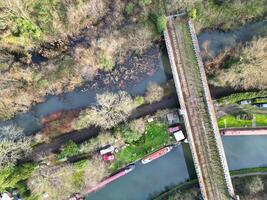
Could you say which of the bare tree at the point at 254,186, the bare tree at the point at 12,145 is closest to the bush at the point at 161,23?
the bare tree at the point at 12,145

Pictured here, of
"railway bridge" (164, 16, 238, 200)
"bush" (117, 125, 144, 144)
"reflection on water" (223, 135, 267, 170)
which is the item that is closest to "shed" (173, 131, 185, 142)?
"railway bridge" (164, 16, 238, 200)

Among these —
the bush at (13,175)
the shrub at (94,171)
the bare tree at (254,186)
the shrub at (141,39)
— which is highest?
the shrub at (141,39)

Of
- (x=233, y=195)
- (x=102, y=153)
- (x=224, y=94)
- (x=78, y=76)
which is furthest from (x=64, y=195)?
(x=224, y=94)

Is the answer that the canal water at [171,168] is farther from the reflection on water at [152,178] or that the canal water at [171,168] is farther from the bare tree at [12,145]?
the bare tree at [12,145]

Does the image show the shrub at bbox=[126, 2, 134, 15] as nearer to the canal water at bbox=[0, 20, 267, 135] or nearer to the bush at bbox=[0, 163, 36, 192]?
the canal water at bbox=[0, 20, 267, 135]

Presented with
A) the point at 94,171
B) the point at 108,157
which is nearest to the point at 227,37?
the point at 108,157

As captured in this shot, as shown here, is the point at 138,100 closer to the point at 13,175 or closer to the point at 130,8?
the point at 130,8
